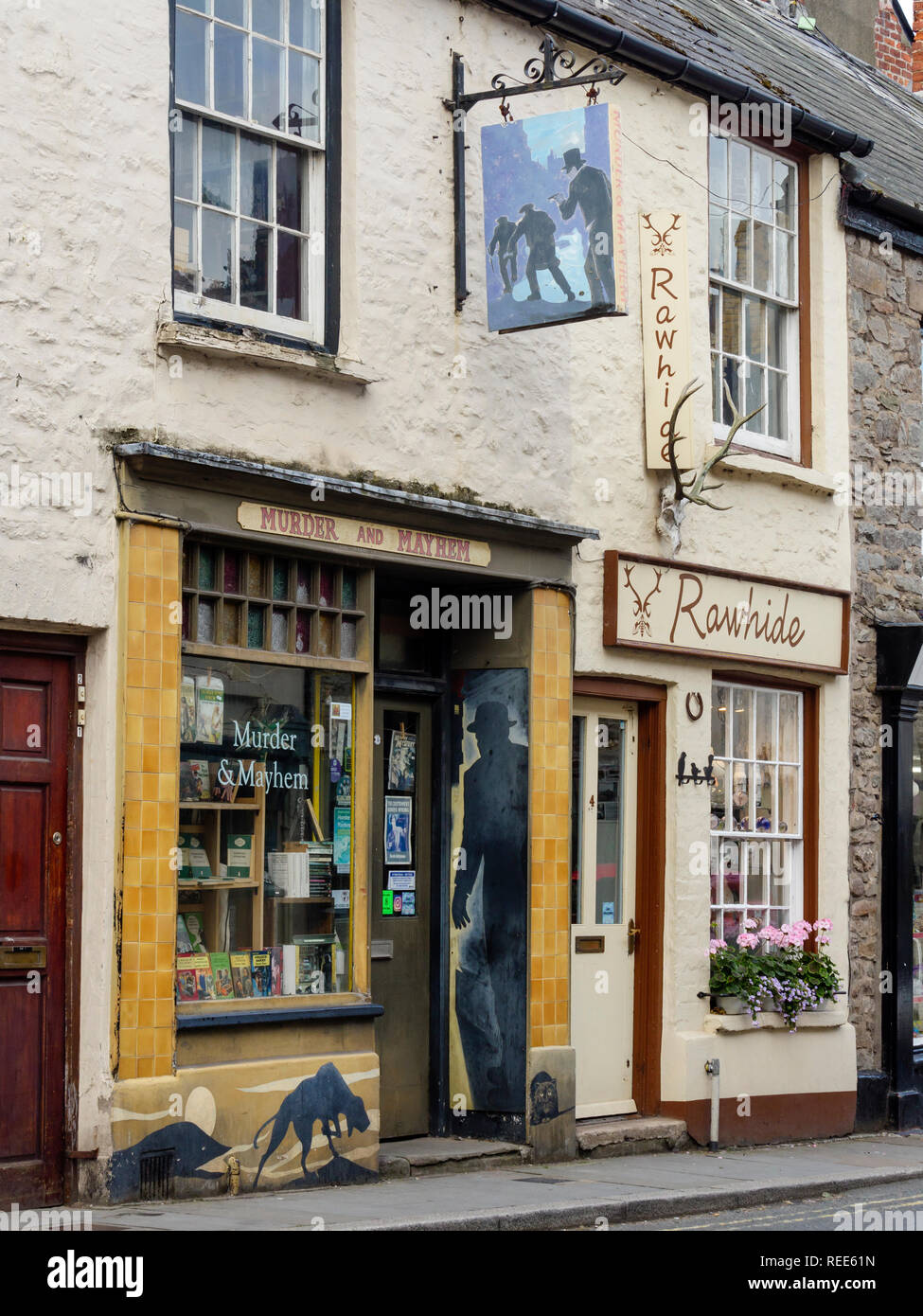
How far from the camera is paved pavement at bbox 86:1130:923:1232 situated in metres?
7.79

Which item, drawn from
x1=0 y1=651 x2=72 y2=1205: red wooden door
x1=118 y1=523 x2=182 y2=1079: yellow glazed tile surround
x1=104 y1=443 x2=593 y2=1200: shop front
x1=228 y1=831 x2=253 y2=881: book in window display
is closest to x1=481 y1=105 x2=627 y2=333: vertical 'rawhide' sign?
x1=104 y1=443 x2=593 y2=1200: shop front

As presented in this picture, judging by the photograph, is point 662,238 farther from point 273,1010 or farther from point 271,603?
point 273,1010

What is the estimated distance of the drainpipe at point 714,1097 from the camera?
38.2 feet

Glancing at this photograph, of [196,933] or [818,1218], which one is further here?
[818,1218]

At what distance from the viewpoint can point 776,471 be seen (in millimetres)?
12438

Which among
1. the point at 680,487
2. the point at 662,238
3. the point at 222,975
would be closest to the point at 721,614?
the point at 680,487

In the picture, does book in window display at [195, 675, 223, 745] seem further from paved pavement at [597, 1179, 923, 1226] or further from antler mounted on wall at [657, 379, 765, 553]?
antler mounted on wall at [657, 379, 765, 553]

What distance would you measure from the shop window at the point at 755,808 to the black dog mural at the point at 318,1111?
3.72 metres

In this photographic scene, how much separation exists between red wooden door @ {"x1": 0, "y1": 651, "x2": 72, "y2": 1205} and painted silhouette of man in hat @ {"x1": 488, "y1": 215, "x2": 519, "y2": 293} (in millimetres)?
3273

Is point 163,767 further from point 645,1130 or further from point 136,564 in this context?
point 645,1130

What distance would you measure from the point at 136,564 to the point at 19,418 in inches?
33.0

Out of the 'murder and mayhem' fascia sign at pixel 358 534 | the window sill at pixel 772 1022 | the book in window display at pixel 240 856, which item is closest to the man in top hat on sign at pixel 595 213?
the 'murder and mayhem' fascia sign at pixel 358 534

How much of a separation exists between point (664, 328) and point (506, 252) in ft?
6.30

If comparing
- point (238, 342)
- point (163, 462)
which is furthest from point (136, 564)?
point (238, 342)
